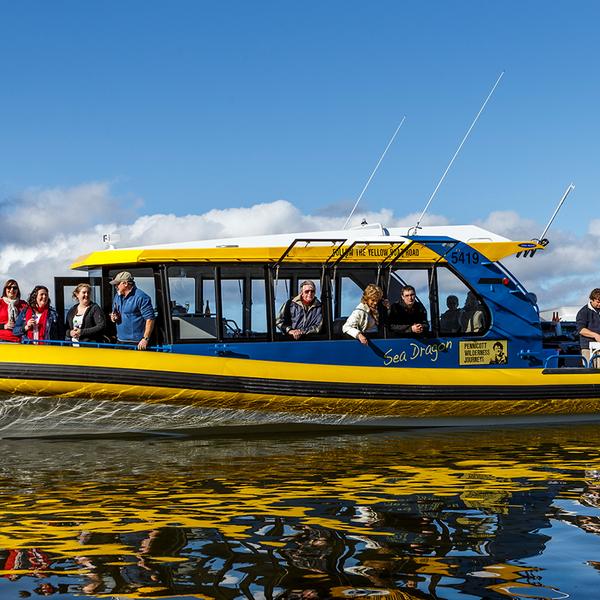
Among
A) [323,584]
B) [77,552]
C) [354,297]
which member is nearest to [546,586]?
[323,584]

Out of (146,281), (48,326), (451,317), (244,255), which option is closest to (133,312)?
(146,281)

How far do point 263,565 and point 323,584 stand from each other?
1.44 ft

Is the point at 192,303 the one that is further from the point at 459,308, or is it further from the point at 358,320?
the point at 459,308

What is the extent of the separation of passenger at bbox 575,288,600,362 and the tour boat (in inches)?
15.5

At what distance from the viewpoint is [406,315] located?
36.6 ft

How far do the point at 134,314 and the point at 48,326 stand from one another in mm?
992

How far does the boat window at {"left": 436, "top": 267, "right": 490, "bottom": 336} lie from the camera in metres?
11.4

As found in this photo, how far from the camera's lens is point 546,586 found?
13.7 ft

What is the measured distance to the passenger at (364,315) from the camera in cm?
1068

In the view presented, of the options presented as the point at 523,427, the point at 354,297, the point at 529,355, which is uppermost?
the point at 354,297

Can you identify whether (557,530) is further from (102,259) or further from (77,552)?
(102,259)

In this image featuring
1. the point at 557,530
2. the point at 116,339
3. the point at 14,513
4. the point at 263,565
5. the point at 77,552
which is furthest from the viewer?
the point at 116,339

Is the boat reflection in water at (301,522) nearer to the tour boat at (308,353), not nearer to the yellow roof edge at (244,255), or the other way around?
the tour boat at (308,353)

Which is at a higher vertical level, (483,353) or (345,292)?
(345,292)
